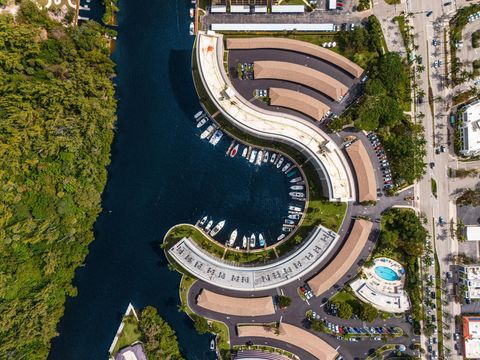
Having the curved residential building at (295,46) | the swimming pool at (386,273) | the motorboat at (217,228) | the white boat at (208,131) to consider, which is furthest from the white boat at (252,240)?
the curved residential building at (295,46)

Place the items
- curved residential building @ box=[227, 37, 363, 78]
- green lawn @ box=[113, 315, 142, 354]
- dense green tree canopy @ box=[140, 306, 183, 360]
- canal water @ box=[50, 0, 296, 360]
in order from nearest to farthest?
1. curved residential building @ box=[227, 37, 363, 78]
2. dense green tree canopy @ box=[140, 306, 183, 360]
3. canal water @ box=[50, 0, 296, 360]
4. green lawn @ box=[113, 315, 142, 354]

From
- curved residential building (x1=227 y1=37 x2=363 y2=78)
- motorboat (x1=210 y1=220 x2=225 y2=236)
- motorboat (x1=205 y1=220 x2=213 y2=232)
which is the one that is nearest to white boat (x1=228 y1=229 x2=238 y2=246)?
motorboat (x1=210 y1=220 x2=225 y2=236)

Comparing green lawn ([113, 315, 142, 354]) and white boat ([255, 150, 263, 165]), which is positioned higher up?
white boat ([255, 150, 263, 165])

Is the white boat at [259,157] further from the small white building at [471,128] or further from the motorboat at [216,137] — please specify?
the small white building at [471,128]

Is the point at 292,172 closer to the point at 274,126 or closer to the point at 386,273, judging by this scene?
the point at 274,126

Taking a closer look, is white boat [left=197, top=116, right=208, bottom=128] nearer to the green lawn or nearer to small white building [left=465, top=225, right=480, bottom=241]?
the green lawn
